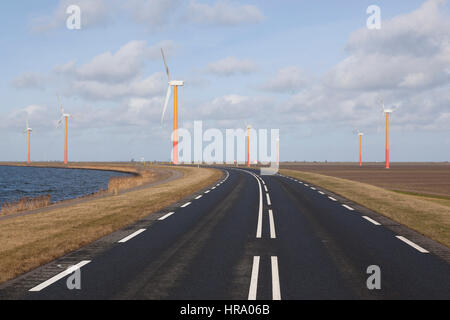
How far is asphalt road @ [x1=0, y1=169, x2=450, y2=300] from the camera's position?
604 cm

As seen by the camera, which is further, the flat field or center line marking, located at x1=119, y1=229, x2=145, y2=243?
the flat field

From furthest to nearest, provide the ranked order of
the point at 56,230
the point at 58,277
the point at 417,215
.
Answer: the point at 417,215, the point at 56,230, the point at 58,277

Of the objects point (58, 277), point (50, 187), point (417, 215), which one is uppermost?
point (417, 215)

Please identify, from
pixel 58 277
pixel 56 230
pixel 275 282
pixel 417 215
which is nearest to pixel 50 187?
pixel 56 230

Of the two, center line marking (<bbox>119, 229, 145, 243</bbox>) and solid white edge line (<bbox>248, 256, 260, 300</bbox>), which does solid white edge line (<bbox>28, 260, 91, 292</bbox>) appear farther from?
solid white edge line (<bbox>248, 256, 260, 300</bbox>)

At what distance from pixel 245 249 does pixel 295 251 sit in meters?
1.11

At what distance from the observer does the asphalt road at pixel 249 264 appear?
6.04 metres

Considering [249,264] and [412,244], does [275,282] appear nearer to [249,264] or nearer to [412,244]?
[249,264]

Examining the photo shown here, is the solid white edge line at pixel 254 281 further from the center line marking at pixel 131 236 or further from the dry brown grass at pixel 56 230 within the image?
the dry brown grass at pixel 56 230

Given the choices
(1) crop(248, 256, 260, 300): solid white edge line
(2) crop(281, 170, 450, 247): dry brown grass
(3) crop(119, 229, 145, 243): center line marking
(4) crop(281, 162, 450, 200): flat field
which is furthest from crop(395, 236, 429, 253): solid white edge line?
(4) crop(281, 162, 450, 200): flat field

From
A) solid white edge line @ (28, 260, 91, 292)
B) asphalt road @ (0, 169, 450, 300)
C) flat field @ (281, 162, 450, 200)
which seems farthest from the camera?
flat field @ (281, 162, 450, 200)

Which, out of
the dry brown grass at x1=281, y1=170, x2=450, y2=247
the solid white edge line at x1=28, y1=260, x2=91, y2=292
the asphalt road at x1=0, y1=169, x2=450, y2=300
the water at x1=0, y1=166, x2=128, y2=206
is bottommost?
the water at x1=0, y1=166, x2=128, y2=206

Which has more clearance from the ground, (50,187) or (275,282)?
(275,282)

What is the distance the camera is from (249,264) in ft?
24.9
